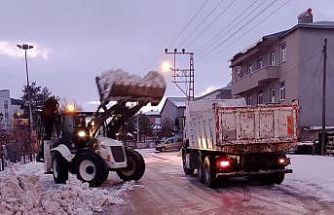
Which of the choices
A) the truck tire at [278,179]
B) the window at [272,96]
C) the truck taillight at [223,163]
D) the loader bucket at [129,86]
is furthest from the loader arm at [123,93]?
the window at [272,96]

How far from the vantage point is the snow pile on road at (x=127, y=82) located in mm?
16312

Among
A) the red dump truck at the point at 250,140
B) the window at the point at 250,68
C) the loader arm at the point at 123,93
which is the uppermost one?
the window at the point at 250,68

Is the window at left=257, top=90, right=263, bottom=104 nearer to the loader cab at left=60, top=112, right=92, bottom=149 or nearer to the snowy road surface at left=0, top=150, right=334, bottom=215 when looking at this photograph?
the snowy road surface at left=0, top=150, right=334, bottom=215

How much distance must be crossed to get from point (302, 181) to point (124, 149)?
600 centimetres

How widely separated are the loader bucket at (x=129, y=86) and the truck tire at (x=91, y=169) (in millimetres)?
1891

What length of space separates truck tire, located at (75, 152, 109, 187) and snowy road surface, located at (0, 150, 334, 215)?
14.2 inches

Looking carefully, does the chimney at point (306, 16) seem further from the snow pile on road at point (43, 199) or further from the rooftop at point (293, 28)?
the snow pile on road at point (43, 199)

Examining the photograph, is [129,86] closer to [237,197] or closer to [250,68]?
[237,197]

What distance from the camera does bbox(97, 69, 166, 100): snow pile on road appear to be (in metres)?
16.3

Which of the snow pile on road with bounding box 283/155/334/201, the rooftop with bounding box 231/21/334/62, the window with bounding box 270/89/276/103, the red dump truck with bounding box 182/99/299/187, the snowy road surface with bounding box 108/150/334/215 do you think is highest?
the rooftop with bounding box 231/21/334/62

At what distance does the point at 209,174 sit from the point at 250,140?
5.63 ft

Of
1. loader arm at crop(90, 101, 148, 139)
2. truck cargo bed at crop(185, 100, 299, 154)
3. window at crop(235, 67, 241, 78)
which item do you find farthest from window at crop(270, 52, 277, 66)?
truck cargo bed at crop(185, 100, 299, 154)

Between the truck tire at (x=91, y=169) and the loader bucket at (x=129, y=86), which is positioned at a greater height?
the loader bucket at (x=129, y=86)

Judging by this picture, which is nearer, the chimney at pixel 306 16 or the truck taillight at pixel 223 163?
the truck taillight at pixel 223 163
